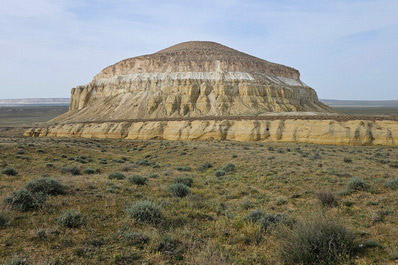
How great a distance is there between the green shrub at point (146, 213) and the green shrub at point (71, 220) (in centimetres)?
138

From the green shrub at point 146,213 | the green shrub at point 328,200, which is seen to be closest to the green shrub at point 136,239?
the green shrub at point 146,213

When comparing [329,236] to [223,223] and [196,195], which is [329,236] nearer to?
[223,223]

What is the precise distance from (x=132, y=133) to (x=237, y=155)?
27.7 m

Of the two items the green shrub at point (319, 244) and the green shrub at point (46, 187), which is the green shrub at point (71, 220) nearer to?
the green shrub at point (46, 187)

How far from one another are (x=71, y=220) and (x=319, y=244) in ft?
20.6

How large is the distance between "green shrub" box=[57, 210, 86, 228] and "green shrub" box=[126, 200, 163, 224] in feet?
4.51

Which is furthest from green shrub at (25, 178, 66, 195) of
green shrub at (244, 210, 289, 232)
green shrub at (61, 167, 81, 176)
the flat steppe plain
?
green shrub at (244, 210, 289, 232)

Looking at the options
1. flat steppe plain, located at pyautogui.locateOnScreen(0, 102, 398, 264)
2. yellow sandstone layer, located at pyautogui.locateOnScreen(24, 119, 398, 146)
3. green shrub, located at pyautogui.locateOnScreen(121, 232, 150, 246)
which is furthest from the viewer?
yellow sandstone layer, located at pyautogui.locateOnScreen(24, 119, 398, 146)

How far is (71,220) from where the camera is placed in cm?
739

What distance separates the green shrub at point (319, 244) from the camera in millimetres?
5484

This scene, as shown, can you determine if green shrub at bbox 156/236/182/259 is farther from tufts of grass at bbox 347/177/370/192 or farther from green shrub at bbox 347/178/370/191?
green shrub at bbox 347/178/370/191

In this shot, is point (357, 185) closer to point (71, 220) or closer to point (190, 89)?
point (71, 220)

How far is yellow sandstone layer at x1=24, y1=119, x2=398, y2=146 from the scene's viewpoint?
Answer: 32906mm

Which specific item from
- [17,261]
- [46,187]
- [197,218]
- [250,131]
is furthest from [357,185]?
[250,131]
